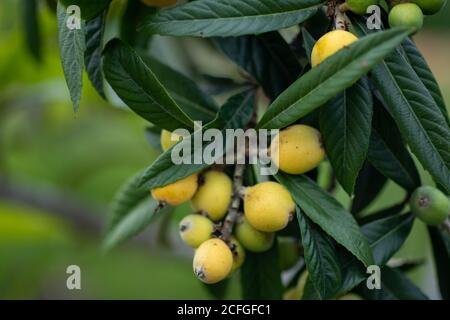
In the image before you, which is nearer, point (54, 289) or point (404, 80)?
point (404, 80)

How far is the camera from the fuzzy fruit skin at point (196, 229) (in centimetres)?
74

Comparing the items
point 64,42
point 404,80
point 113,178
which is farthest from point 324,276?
point 113,178

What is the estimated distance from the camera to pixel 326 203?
737 millimetres

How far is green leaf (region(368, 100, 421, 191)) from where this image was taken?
2.54ft

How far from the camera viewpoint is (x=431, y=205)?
0.80 metres

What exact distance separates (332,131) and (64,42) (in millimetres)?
284

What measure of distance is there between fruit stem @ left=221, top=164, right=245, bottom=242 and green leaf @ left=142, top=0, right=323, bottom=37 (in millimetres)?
163

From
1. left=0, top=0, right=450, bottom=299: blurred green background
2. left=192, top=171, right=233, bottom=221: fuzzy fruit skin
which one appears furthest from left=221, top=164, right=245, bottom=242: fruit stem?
left=0, top=0, right=450, bottom=299: blurred green background

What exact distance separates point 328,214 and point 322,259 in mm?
50

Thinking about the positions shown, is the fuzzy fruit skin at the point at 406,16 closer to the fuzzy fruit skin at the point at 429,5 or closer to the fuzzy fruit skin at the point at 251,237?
the fuzzy fruit skin at the point at 429,5

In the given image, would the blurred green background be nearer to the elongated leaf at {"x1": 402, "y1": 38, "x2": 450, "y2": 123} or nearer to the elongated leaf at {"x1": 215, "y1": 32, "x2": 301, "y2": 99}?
the elongated leaf at {"x1": 215, "y1": 32, "x2": 301, "y2": 99}

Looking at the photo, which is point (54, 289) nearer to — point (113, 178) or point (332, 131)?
point (113, 178)

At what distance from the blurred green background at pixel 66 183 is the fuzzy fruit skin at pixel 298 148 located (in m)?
0.43

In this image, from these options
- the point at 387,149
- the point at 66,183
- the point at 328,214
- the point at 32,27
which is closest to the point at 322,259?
the point at 328,214
